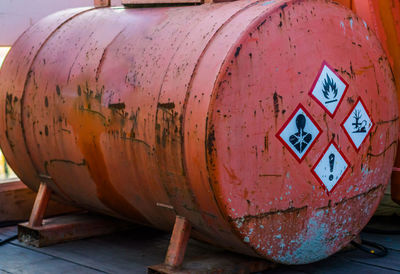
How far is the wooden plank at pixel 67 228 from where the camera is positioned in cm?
Answer: 346

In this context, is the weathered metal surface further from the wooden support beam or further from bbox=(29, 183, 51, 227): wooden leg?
bbox=(29, 183, 51, 227): wooden leg

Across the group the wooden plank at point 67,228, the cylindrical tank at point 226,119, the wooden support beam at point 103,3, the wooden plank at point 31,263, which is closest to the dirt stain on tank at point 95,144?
the cylindrical tank at point 226,119

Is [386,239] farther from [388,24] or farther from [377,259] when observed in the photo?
[388,24]

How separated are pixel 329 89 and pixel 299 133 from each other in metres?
0.25

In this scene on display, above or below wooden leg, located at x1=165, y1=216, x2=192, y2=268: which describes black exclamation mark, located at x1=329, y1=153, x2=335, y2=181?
above

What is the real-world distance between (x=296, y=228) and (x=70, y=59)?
1335 millimetres

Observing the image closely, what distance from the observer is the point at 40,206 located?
138 inches

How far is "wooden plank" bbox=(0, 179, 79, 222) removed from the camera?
3.86 metres

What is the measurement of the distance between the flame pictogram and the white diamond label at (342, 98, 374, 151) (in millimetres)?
129

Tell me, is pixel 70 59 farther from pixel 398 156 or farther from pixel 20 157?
pixel 398 156

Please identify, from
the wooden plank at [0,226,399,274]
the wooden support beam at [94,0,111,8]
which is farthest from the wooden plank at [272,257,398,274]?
the wooden support beam at [94,0,111,8]

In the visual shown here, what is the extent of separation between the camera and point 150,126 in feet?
8.95

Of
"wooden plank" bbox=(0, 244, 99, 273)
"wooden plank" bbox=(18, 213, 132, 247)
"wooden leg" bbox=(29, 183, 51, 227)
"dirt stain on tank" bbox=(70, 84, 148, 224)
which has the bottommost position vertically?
"wooden plank" bbox=(0, 244, 99, 273)

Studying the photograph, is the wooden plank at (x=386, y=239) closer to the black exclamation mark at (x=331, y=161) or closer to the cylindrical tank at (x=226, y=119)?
the cylindrical tank at (x=226, y=119)
